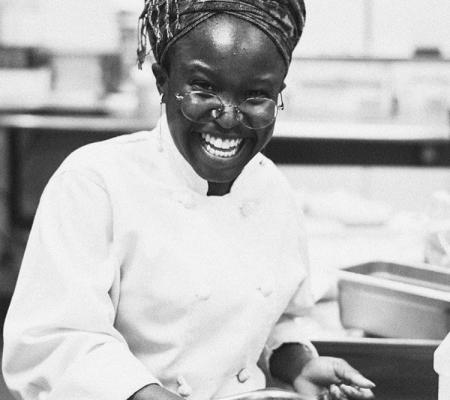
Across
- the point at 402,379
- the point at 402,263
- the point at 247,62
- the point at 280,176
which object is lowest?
the point at 402,379

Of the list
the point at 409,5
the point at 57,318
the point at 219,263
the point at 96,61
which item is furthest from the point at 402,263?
the point at 409,5

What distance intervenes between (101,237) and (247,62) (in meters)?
0.35

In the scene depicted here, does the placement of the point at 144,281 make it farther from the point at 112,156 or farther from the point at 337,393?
the point at 337,393

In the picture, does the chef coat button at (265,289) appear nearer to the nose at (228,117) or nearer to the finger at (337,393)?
the finger at (337,393)

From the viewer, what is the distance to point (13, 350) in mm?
1147

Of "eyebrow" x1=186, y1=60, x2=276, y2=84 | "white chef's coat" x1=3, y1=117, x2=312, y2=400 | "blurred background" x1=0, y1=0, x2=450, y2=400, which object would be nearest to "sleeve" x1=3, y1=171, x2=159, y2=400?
"white chef's coat" x1=3, y1=117, x2=312, y2=400

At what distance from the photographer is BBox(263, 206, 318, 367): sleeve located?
1431mm

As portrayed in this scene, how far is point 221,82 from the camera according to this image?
1162 mm

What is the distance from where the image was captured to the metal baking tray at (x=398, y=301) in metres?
1.46

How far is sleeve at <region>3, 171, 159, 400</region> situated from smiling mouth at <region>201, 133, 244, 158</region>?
0.59 feet

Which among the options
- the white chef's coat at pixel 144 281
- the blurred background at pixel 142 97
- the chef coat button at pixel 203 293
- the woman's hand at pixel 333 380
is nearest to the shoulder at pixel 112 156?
the white chef's coat at pixel 144 281

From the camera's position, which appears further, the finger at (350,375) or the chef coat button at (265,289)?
the chef coat button at (265,289)

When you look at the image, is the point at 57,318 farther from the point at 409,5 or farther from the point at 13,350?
the point at 409,5

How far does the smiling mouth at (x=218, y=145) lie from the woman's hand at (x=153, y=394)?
369 millimetres
